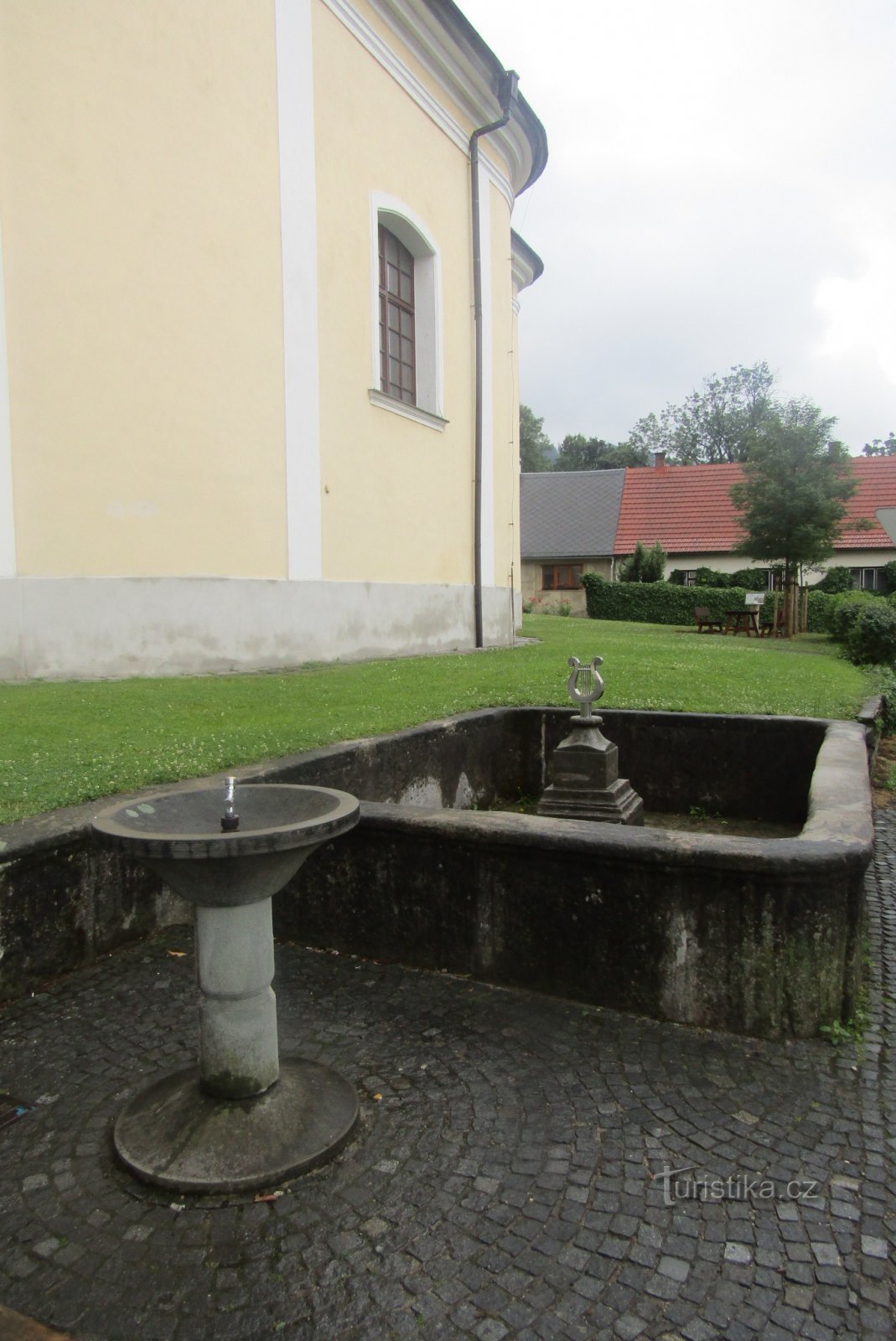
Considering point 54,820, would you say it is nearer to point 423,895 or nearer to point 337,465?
point 423,895

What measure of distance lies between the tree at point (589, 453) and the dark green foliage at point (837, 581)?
33.9 meters

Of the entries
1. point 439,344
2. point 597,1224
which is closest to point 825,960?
point 597,1224

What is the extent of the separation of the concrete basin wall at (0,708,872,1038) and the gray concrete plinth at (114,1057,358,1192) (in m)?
0.97

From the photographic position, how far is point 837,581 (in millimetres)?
33062

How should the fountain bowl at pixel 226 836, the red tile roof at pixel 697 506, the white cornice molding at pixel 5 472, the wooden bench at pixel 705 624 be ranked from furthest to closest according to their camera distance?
1. the red tile roof at pixel 697 506
2. the wooden bench at pixel 705 624
3. the white cornice molding at pixel 5 472
4. the fountain bowl at pixel 226 836

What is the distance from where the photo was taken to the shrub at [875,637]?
1342 cm

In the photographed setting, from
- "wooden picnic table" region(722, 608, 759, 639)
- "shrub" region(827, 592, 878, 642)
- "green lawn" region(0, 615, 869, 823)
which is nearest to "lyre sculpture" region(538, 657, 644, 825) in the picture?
"green lawn" region(0, 615, 869, 823)

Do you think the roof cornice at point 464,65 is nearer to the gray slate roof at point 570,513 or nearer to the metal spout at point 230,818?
the metal spout at point 230,818

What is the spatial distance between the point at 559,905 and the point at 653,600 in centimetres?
2846

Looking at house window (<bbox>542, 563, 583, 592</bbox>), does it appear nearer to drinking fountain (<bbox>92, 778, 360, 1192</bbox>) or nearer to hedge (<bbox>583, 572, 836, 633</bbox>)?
hedge (<bbox>583, 572, 836, 633</bbox>)

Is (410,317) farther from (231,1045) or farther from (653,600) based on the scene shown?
(653,600)

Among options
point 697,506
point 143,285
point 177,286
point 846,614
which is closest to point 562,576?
point 697,506

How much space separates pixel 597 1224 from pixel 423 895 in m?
1.59

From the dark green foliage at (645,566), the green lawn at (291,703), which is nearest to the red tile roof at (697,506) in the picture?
the dark green foliage at (645,566)
